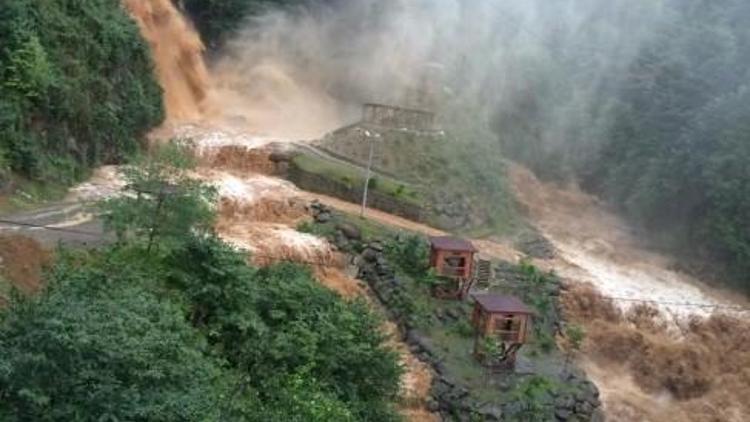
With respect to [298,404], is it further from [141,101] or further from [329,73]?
[329,73]

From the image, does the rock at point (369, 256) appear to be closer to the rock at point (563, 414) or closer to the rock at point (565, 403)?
the rock at point (565, 403)

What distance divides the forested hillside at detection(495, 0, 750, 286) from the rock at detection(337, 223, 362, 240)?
52.4ft

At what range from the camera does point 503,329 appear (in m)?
27.7

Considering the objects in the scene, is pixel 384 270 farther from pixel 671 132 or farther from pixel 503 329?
pixel 671 132

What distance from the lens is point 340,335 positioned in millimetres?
22609

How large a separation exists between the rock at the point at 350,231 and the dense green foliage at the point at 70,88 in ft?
25.2

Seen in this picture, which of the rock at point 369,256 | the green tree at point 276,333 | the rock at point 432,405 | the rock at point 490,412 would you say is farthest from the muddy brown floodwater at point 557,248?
the green tree at point 276,333

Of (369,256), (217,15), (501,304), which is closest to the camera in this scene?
(501,304)

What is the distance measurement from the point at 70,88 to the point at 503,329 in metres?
14.5

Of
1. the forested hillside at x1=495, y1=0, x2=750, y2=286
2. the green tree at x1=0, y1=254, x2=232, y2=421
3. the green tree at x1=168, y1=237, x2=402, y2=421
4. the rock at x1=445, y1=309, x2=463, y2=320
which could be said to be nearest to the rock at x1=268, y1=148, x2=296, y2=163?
the rock at x1=445, y1=309, x2=463, y2=320

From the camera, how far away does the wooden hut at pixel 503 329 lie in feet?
89.9

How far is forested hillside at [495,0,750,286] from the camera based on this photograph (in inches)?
1555

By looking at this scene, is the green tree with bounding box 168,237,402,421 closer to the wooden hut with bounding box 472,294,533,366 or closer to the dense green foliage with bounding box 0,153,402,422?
the dense green foliage with bounding box 0,153,402,422

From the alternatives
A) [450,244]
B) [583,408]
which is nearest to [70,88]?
[450,244]
